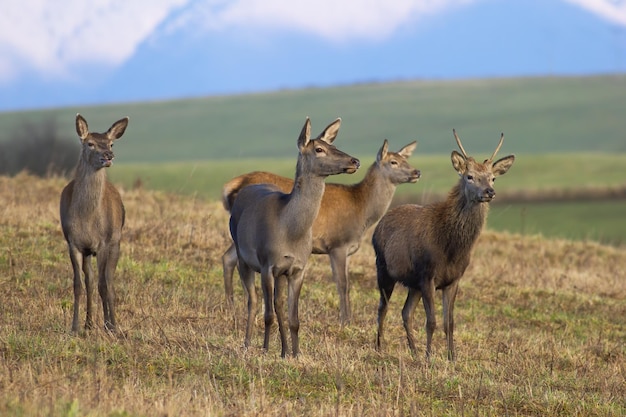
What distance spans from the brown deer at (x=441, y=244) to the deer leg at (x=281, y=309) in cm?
175

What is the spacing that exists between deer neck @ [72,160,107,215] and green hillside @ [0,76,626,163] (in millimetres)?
65482

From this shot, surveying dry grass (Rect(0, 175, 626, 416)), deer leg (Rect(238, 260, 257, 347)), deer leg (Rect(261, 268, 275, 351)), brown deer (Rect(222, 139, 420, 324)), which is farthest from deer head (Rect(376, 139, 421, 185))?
deer leg (Rect(261, 268, 275, 351))

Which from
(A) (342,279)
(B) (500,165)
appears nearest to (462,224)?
(B) (500,165)

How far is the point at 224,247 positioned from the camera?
17.1 meters

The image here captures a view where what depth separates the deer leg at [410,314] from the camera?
11.7 meters

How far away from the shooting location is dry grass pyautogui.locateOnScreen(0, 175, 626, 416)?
824 centimetres

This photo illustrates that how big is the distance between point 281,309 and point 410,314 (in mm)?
1947

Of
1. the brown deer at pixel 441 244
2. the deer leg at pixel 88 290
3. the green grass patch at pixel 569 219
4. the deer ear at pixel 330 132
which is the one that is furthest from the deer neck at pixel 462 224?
the green grass patch at pixel 569 219

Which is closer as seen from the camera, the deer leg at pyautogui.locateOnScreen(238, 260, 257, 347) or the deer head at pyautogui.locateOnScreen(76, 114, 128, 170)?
the deer leg at pyautogui.locateOnScreen(238, 260, 257, 347)

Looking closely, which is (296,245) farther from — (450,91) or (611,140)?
(450,91)

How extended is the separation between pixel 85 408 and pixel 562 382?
17.5 feet

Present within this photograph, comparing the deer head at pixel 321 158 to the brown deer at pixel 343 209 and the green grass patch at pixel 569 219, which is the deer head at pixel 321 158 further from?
the green grass patch at pixel 569 219

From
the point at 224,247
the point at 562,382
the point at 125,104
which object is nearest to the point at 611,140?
the point at 125,104

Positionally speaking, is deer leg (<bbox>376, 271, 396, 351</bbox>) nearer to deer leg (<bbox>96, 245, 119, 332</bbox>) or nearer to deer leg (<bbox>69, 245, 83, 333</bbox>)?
deer leg (<bbox>96, 245, 119, 332</bbox>)
